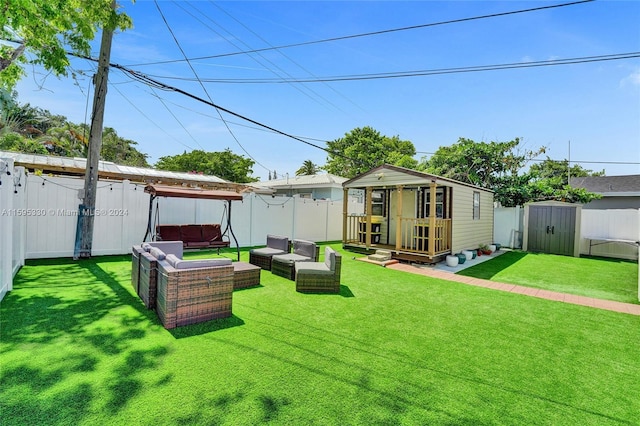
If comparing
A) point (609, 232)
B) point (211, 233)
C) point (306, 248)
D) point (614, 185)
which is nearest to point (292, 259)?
point (306, 248)

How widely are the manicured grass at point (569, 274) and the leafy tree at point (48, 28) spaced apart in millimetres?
10005

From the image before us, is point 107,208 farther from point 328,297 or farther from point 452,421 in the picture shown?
point 452,421

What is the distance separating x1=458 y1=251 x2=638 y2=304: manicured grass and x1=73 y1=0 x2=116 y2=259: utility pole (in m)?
9.72

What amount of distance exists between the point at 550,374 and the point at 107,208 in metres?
9.70

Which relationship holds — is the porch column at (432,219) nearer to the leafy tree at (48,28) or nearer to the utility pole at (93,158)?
the leafy tree at (48,28)

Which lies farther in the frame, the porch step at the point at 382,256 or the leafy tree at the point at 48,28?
the porch step at the point at 382,256

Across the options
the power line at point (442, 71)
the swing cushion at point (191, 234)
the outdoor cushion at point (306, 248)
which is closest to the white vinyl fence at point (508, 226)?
the power line at point (442, 71)

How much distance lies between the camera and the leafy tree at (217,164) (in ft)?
101

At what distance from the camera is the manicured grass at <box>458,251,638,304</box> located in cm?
624

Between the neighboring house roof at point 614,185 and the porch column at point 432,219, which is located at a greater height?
the neighboring house roof at point 614,185

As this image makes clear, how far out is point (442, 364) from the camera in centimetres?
293

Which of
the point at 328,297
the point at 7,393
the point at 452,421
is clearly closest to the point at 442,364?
the point at 452,421

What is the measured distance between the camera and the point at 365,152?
27.2 metres

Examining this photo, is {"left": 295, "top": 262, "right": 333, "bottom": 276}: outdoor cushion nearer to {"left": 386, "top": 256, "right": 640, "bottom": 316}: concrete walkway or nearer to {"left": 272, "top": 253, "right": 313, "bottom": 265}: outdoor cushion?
{"left": 272, "top": 253, "right": 313, "bottom": 265}: outdoor cushion
